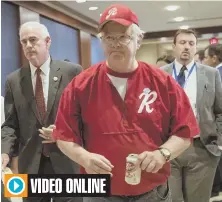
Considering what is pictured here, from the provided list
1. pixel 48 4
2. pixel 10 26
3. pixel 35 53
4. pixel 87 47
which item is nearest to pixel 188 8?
pixel 87 47

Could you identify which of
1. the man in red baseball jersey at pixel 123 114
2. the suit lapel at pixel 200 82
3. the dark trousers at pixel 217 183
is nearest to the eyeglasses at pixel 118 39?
the man in red baseball jersey at pixel 123 114

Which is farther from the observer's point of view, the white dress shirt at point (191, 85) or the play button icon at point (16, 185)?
the white dress shirt at point (191, 85)

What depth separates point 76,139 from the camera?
43.6 inches

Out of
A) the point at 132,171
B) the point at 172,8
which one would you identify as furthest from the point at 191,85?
the point at 172,8

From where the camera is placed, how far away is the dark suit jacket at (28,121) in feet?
5.38

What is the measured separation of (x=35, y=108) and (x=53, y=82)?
14 cm

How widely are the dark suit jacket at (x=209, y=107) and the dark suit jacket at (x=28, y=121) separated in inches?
27.4

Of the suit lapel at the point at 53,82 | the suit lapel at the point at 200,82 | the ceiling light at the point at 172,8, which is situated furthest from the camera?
the ceiling light at the point at 172,8

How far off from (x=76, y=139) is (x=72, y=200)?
0.65 meters

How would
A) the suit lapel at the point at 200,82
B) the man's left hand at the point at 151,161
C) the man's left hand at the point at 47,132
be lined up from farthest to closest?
the suit lapel at the point at 200,82 → the man's left hand at the point at 47,132 → the man's left hand at the point at 151,161

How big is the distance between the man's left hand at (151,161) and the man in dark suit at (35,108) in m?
0.69

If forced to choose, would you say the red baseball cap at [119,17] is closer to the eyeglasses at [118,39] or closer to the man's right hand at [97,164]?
the eyeglasses at [118,39]

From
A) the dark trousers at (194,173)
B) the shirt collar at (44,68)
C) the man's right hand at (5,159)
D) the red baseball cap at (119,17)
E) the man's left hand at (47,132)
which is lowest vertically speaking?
the dark trousers at (194,173)

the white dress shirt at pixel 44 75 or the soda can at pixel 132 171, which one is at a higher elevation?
the white dress shirt at pixel 44 75
